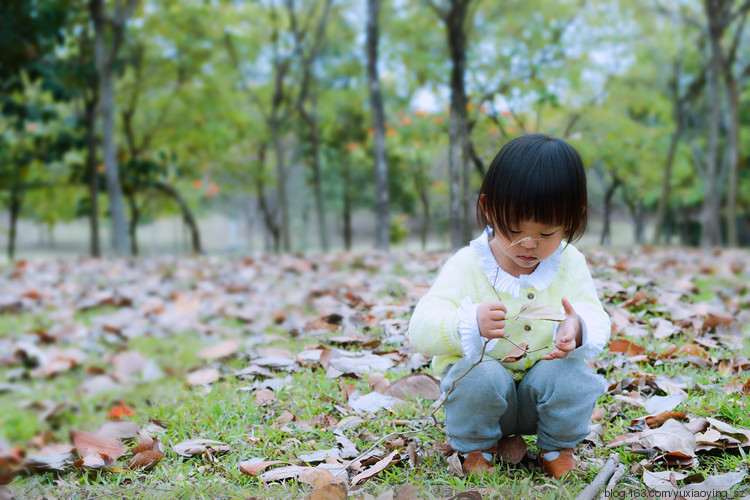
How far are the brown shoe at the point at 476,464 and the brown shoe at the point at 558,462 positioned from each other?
16 cm

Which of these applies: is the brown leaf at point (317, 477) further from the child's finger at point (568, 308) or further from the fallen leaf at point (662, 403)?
the fallen leaf at point (662, 403)

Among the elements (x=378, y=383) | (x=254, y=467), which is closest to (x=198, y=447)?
(x=254, y=467)

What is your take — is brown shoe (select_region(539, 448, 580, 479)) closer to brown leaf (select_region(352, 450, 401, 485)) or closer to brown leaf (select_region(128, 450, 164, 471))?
brown leaf (select_region(352, 450, 401, 485))

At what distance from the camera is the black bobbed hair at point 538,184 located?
1574mm

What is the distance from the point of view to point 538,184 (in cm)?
157

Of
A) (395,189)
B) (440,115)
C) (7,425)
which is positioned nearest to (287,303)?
(7,425)

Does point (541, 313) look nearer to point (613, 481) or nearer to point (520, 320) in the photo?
point (520, 320)

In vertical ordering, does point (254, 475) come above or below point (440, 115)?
below

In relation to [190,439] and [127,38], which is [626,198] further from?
[127,38]

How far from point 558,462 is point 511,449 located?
16 centimetres

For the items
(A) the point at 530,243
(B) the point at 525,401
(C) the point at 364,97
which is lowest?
(B) the point at 525,401

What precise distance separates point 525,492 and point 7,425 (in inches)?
120

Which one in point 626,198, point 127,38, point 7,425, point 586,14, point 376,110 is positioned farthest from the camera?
point 127,38

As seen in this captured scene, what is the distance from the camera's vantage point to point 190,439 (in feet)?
6.99
